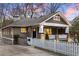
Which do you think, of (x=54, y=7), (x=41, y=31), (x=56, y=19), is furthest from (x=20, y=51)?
(x=54, y=7)

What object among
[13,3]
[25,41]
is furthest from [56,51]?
[13,3]

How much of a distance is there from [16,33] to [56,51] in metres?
0.73

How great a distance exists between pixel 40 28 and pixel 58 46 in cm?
41

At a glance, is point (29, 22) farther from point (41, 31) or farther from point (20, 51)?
point (20, 51)

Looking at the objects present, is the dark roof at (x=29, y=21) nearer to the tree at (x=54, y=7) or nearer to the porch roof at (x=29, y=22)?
the porch roof at (x=29, y=22)

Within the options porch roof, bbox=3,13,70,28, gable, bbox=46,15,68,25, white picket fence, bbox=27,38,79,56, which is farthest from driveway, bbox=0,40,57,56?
gable, bbox=46,15,68,25

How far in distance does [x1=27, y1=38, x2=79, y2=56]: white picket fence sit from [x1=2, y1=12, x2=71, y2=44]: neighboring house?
0.07 metres

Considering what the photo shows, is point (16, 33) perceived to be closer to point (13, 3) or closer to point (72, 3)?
point (13, 3)

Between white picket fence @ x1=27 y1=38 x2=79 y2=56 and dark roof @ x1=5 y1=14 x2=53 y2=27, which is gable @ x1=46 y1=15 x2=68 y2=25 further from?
white picket fence @ x1=27 y1=38 x2=79 y2=56

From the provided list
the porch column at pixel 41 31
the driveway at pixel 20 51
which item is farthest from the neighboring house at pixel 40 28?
the driveway at pixel 20 51

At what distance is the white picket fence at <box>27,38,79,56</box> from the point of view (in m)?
5.63

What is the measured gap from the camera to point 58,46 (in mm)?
5781

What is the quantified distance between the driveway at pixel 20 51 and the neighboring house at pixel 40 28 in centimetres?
10

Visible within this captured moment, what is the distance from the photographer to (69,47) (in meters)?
5.67
